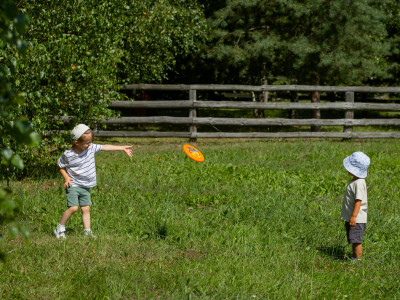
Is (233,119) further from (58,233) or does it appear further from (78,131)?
(58,233)

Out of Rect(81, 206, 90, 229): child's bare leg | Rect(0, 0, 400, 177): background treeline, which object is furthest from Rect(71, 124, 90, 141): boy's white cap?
Rect(0, 0, 400, 177): background treeline

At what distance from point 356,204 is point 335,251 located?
2.15 ft

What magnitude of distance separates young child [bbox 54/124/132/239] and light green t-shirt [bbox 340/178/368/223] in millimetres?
2778

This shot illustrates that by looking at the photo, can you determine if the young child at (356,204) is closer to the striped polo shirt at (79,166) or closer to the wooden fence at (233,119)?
the striped polo shirt at (79,166)

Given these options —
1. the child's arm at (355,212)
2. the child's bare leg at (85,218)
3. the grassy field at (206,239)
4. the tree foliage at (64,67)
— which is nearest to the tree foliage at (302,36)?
the tree foliage at (64,67)

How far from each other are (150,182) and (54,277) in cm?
394

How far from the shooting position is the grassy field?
13.9 ft

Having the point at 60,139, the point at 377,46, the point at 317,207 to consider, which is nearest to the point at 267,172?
the point at 317,207

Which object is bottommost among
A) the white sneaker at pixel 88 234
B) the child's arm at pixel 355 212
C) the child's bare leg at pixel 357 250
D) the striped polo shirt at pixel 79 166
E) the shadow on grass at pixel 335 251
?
the shadow on grass at pixel 335 251

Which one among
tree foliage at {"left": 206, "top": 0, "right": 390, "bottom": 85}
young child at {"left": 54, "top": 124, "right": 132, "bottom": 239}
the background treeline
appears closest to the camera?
young child at {"left": 54, "top": 124, "right": 132, "bottom": 239}

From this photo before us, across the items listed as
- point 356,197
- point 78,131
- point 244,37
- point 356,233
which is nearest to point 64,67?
point 78,131

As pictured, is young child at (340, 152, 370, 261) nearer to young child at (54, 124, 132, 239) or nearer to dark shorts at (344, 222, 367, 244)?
dark shorts at (344, 222, 367, 244)

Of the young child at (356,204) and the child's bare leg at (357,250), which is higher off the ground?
the young child at (356,204)

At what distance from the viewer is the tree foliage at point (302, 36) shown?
48.6ft
